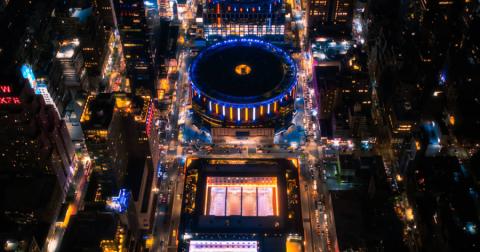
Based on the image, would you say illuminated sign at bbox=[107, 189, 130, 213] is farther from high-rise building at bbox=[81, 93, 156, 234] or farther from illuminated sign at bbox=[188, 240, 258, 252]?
illuminated sign at bbox=[188, 240, 258, 252]

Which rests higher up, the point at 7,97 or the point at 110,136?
the point at 7,97

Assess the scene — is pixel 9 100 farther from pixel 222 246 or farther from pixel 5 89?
pixel 222 246

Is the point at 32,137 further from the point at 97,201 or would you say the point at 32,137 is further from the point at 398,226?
the point at 398,226

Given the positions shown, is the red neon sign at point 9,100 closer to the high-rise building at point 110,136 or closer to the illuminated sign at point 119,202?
the high-rise building at point 110,136

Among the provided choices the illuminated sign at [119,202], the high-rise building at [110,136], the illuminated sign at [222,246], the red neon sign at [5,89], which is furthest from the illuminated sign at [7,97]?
the illuminated sign at [222,246]

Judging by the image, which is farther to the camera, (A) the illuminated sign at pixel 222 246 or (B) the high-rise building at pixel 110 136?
(A) the illuminated sign at pixel 222 246

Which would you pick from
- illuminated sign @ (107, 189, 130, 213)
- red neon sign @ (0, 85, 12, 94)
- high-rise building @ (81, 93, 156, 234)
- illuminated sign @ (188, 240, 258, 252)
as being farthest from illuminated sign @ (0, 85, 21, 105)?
illuminated sign @ (188, 240, 258, 252)

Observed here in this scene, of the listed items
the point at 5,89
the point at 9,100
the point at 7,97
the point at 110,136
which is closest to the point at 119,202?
the point at 110,136

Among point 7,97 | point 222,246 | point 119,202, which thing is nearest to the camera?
point 7,97
